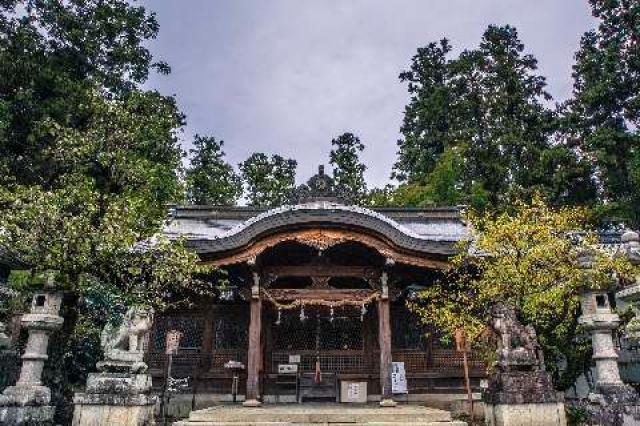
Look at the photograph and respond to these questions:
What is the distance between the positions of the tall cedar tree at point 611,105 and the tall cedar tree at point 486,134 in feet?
5.07

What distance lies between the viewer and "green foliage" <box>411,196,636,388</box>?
422 inches

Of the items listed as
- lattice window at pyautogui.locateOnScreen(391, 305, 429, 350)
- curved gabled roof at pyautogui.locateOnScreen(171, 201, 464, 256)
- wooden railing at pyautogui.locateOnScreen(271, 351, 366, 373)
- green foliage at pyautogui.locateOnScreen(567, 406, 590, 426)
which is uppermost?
curved gabled roof at pyautogui.locateOnScreen(171, 201, 464, 256)

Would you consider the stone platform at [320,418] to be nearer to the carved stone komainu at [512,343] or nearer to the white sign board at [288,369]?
the carved stone komainu at [512,343]

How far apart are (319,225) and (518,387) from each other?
622 cm

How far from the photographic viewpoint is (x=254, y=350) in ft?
42.4

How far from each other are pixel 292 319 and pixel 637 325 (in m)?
9.08

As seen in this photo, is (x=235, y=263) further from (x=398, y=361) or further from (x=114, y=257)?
(x=398, y=361)

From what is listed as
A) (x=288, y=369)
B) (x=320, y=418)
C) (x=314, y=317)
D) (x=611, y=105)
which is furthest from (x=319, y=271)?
(x=611, y=105)

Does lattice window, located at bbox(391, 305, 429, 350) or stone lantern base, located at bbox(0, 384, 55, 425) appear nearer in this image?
stone lantern base, located at bbox(0, 384, 55, 425)

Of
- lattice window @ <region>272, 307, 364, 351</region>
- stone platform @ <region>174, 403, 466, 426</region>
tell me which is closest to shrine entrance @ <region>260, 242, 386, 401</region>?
lattice window @ <region>272, 307, 364, 351</region>

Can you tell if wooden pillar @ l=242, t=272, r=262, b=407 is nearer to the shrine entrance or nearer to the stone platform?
the shrine entrance

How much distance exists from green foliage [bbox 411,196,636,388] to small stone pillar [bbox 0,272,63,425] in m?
8.87

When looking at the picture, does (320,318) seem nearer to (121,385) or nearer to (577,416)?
(121,385)

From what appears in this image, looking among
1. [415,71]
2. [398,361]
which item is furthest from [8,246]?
[415,71]
